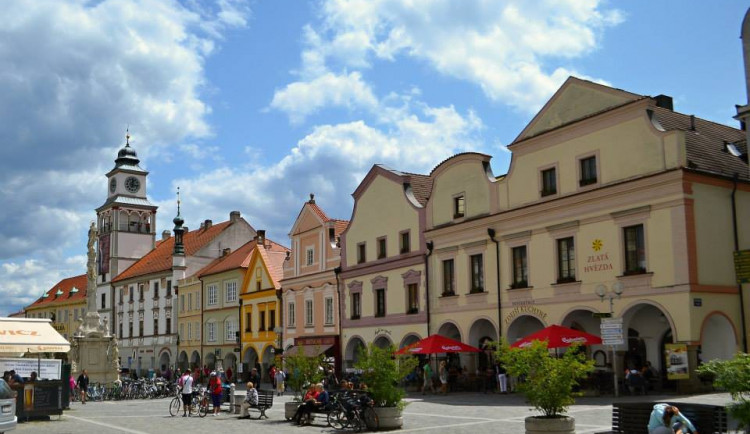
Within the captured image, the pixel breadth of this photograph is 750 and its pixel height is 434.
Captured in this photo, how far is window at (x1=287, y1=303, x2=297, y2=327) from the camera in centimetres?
5372

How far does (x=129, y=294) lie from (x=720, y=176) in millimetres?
66072

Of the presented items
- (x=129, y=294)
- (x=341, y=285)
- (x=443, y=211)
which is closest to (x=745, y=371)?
(x=443, y=211)

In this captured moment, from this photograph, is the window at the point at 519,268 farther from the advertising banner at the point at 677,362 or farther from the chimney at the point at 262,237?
the chimney at the point at 262,237

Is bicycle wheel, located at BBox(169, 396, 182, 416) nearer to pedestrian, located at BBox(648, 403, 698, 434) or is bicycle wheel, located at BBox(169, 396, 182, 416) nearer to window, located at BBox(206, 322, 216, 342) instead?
pedestrian, located at BBox(648, 403, 698, 434)

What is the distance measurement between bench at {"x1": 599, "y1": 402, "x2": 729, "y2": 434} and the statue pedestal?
3443 centimetres

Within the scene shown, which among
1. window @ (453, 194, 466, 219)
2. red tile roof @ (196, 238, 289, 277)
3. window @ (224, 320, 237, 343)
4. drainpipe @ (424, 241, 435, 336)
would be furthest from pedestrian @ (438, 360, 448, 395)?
window @ (224, 320, 237, 343)

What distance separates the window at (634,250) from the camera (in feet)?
99.2

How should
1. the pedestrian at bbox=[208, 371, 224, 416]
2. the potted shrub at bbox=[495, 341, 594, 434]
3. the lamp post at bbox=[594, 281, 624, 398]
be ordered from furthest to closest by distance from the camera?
the pedestrian at bbox=[208, 371, 224, 416] < the lamp post at bbox=[594, 281, 624, 398] < the potted shrub at bbox=[495, 341, 594, 434]

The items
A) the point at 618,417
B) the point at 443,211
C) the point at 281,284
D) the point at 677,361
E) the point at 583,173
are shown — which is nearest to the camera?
the point at 618,417

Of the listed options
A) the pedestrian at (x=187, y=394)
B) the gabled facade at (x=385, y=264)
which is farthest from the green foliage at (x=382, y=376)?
the gabled facade at (x=385, y=264)

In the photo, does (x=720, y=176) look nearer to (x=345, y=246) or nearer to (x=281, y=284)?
(x=345, y=246)

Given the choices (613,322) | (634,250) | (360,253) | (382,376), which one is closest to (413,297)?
(360,253)

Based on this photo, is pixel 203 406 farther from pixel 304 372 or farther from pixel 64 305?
pixel 64 305

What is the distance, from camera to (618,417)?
15555mm
